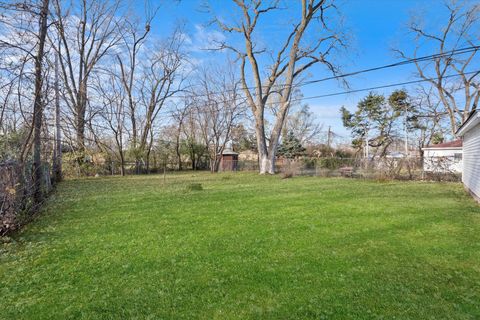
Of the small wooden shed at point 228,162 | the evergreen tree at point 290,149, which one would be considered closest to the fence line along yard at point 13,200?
the small wooden shed at point 228,162

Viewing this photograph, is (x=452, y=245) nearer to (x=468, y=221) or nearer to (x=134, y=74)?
(x=468, y=221)

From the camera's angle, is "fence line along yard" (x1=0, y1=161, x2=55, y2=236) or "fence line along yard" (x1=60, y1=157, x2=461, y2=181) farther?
"fence line along yard" (x1=60, y1=157, x2=461, y2=181)

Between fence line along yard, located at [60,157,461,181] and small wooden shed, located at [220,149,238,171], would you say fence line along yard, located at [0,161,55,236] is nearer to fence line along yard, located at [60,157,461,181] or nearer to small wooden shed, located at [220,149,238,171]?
fence line along yard, located at [60,157,461,181]

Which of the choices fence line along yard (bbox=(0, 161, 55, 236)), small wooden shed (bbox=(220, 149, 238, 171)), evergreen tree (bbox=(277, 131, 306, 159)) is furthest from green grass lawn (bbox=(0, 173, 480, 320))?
evergreen tree (bbox=(277, 131, 306, 159))

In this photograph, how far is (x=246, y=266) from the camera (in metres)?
3.35

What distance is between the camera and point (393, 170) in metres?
14.2

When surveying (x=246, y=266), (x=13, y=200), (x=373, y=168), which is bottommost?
(x=246, y=266)

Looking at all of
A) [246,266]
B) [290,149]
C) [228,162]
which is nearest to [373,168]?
[228,162]

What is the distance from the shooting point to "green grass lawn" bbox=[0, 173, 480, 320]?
8.07 feet

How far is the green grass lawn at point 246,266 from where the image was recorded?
2.46 meters

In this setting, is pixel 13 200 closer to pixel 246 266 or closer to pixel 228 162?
pixel 246 266

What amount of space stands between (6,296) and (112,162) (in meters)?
19.4

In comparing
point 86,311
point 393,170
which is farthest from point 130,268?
point 393,170

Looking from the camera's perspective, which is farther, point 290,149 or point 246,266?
point 290,149
